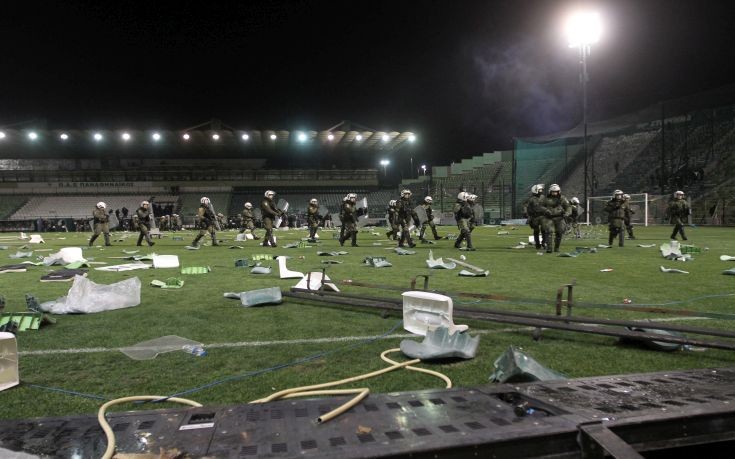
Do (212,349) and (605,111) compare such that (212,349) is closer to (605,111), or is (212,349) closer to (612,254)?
(612,254)

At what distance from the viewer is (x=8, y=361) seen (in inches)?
120

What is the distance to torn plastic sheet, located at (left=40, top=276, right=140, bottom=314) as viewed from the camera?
554 centimetres

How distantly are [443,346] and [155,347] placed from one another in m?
2.36

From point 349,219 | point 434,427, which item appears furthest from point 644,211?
point 434,427

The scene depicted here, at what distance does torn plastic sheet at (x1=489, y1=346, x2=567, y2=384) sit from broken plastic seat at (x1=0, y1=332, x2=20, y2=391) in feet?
9.91

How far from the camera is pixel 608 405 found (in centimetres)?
219

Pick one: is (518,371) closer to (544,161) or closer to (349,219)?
(349,219)

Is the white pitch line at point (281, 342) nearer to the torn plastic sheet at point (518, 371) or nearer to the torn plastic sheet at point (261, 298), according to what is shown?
the torn plastic sheet at point (518, 371)

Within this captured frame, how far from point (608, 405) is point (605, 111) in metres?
54.4

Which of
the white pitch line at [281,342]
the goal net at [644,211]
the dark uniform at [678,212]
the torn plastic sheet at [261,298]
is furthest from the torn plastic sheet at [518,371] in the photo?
the goal net at [644,211]

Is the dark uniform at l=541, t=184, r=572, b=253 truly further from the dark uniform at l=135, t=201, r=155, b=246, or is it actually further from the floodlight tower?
the floodlight tower

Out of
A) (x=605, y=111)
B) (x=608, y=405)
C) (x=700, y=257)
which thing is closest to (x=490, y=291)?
(x=608, y=405)

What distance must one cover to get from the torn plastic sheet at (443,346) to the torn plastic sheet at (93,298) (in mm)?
3869

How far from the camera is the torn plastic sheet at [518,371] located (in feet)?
9.08
